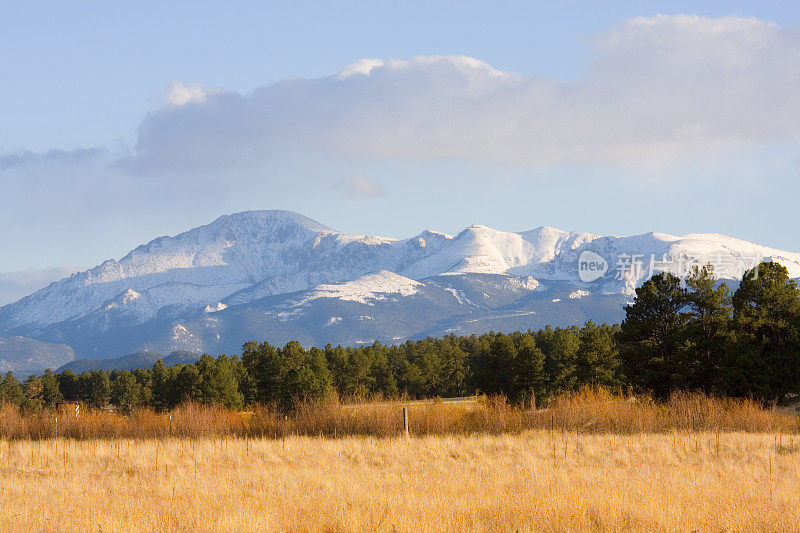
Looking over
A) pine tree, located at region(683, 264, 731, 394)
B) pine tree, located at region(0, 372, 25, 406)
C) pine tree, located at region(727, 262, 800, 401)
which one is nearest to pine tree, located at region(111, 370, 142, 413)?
pine tree, located at region(0, 372, 25, 406)

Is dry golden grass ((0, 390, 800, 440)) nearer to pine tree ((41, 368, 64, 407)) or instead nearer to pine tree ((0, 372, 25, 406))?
pine tree ((0, 372, 25, 406))

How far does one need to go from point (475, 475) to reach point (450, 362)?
110 m

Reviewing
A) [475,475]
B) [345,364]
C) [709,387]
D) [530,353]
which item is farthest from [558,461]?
[345,364]

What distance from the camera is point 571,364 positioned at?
8512 cm

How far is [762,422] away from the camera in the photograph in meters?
36.2

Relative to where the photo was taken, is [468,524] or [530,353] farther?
[530,353]

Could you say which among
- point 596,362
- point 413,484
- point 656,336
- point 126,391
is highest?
point 656,336

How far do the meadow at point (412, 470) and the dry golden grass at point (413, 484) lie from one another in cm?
7

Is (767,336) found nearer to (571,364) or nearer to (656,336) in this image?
(656,336)

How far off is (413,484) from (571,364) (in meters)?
67.1

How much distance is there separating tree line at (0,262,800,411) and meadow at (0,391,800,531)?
4.95 m

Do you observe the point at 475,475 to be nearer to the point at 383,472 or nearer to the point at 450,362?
the point at 383,472

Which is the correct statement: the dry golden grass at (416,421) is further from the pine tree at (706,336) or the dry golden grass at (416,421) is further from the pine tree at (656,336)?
the pine tree at (656,336)

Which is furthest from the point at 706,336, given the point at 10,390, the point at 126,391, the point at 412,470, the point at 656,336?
the point at 10,390
